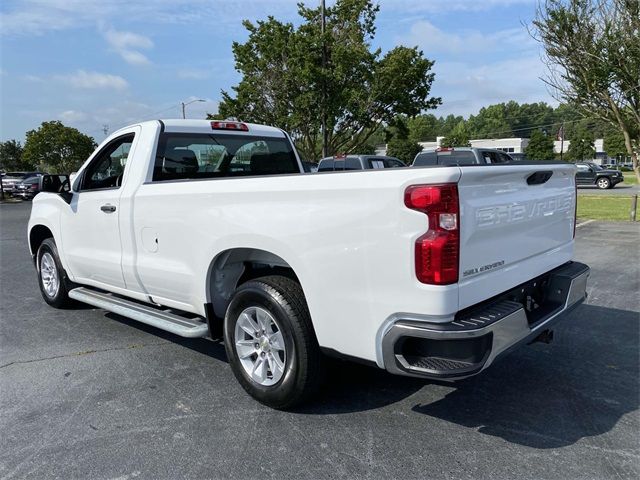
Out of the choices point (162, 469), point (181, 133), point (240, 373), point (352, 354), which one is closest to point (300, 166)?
point (181, 133)

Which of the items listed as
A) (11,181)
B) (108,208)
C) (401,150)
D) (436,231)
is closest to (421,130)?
(401,150)

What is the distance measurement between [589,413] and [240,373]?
233cm

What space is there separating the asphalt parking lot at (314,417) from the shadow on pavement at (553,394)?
12 mm

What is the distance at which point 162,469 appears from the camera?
282cm

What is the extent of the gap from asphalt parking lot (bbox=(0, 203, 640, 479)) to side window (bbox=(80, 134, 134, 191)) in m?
1.49

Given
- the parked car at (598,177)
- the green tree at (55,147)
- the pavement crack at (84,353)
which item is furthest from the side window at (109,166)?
the green tree at (55,147)

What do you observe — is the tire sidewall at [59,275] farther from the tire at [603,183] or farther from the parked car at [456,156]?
the tire at [603,183]

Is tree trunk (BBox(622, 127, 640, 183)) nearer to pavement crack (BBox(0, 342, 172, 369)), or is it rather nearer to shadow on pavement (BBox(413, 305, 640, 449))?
shadow on pavement (BBox(413, 305, 640, 449))

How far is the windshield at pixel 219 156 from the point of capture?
4547 mm

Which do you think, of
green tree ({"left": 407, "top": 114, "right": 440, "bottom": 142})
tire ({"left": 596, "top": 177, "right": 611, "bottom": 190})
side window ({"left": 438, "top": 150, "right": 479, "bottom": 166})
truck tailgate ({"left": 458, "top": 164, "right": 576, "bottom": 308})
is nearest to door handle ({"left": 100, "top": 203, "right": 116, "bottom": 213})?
truck tailgate ({"left": 458, "top": 164, "right": 576, "bottom": 308})

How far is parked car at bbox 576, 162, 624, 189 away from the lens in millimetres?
32281

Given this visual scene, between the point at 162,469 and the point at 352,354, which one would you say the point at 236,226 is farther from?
the point at 162,469

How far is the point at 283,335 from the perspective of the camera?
Answer: 10.7 ft

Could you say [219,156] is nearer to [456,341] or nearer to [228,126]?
[228,126]
